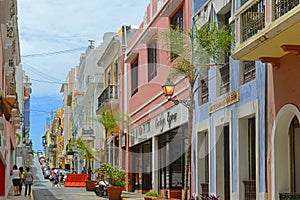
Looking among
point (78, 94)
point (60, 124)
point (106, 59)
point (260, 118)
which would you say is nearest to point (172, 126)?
point (260, 118)

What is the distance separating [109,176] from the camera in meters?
29.0

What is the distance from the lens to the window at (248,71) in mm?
16884

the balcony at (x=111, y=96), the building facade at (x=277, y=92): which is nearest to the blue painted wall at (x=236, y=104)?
the building facade at (x=277, y=92)

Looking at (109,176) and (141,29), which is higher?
(141,29)

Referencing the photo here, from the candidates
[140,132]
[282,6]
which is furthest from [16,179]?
[282,6]

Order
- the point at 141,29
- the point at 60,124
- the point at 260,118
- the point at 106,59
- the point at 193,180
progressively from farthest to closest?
the point at 60,124
the point at 106,59
the point at 141,29
the point at 193,180
the point at 260,118

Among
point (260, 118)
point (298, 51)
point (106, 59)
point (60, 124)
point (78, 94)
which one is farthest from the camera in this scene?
point (60, 124)

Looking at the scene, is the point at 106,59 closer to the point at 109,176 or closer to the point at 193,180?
the point at 109,176

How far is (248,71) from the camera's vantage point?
1727cm

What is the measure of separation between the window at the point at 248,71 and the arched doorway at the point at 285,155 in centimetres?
216

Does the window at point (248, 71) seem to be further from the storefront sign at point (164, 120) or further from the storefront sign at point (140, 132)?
the storefront sign at point (140, 132)

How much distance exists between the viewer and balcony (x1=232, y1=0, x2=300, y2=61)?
→ 39.8 feet

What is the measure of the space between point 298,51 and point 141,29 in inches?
829

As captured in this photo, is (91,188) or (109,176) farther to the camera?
(91,188)
